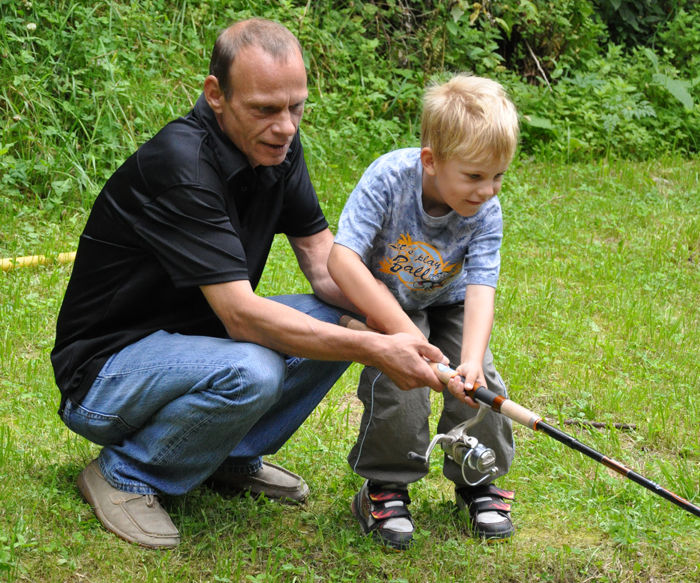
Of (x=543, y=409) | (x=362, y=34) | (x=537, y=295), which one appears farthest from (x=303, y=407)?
(x=362, y=34)

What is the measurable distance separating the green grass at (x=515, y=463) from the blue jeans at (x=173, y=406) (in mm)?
198

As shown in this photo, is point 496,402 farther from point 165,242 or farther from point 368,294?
point 165,242

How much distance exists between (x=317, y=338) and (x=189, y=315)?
0.48 m

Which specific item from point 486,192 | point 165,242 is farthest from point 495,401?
point 165,242

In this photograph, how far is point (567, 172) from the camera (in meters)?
6.94

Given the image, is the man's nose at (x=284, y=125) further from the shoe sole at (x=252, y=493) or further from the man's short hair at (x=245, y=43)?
the shoe sole at (x=252, y=493)

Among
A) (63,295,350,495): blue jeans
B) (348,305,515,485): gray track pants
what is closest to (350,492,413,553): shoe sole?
(348,305,515,485): gray track pants

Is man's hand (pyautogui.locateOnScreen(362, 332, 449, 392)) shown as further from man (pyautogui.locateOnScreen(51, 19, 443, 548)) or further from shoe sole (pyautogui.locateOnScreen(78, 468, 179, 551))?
shoe sole (pyautogui.locateOnScreen(78, 468, 179, 551))

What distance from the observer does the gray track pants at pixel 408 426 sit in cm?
262

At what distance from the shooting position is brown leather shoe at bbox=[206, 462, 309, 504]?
2.82 meters

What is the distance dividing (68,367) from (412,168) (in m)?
1.20

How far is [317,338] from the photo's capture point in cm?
236

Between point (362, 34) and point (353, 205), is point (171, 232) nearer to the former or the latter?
point (353, 205)

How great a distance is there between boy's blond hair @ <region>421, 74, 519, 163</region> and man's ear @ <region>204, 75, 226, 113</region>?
2.04ft
